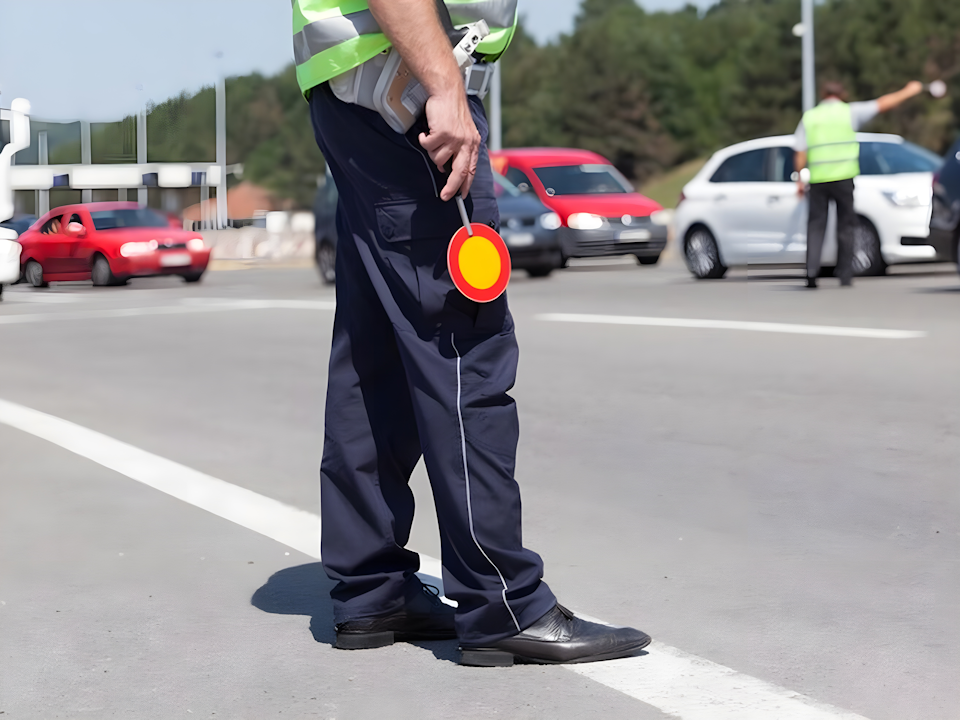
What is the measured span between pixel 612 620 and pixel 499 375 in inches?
28.3

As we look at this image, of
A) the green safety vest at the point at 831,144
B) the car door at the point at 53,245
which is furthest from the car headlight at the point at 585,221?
the car door at the point at 53,245

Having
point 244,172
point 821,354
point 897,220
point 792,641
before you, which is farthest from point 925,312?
point 792,641

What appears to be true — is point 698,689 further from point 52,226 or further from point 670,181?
point 670,181

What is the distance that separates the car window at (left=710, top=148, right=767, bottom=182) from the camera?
16609 millimetres

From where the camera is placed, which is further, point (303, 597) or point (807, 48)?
point (807, 48)

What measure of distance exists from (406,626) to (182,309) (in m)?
11.2

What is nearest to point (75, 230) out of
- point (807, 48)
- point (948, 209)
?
point (948, 209)

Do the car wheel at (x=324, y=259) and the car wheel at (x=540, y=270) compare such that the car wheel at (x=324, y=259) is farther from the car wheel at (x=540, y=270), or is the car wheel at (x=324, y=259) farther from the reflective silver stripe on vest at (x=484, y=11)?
the reflective silver stripe on vest at (x=484, y=11)

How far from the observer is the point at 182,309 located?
14336mm

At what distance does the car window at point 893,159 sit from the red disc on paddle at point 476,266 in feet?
43.5

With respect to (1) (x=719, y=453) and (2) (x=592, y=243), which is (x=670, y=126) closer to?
(2) (x=592, y=243)

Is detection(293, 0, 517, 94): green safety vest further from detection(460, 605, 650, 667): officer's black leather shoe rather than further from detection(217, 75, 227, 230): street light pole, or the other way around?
detection(460, 605, 650, 667): officer's black leather shoe

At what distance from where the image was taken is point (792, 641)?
3.41 meters

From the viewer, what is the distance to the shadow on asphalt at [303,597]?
3.63 metres
